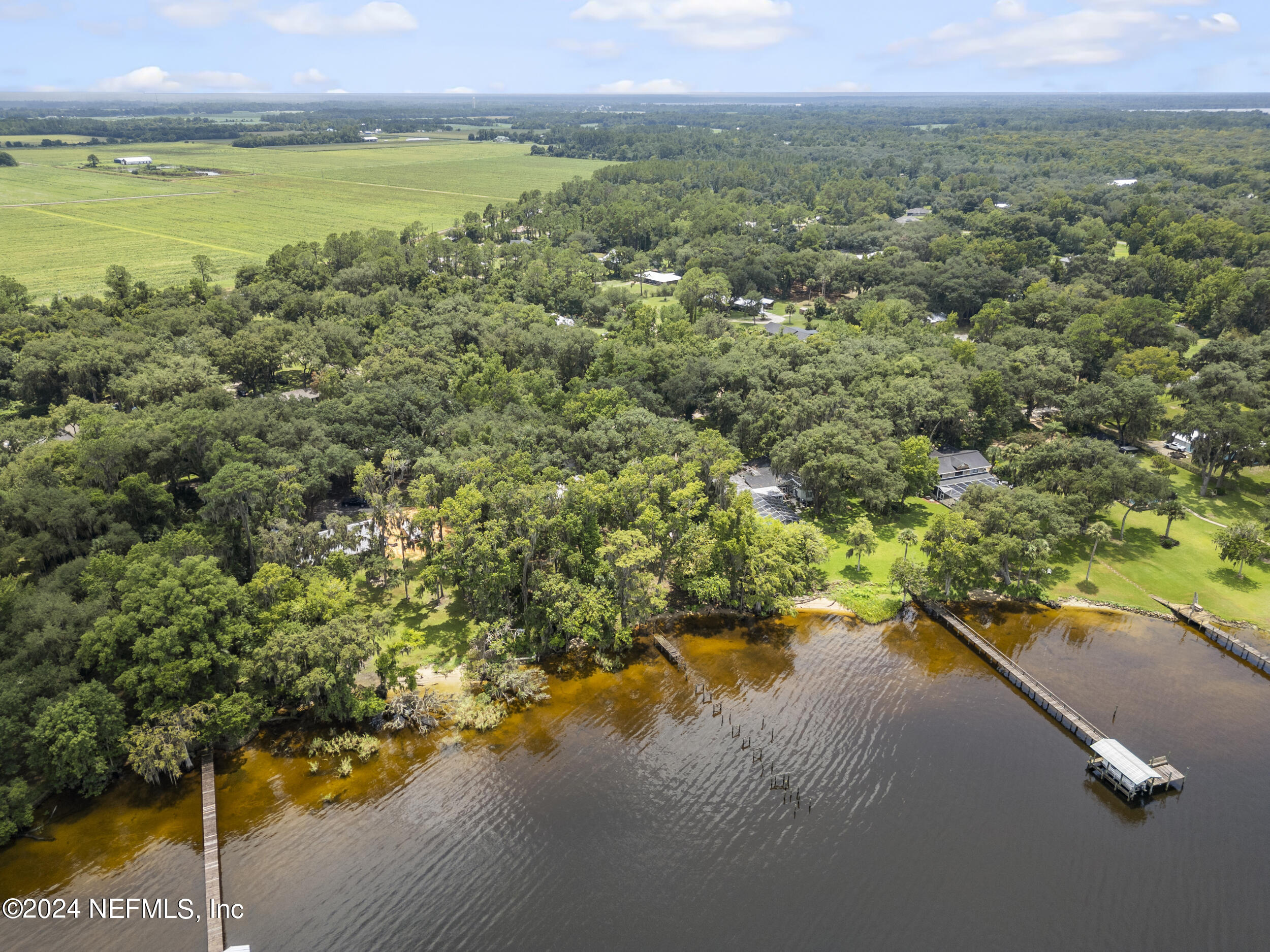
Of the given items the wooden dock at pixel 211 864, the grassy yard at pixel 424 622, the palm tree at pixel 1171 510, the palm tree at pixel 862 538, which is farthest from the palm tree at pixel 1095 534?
the wooden dock at pixel 211 864

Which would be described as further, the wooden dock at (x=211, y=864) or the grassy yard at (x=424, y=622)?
the grassy yard at (x=424, y=622)

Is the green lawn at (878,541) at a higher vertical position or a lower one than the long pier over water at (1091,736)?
higher

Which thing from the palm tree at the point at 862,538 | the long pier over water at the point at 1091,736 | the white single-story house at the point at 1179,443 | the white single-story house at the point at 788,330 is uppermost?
the white single-story house at the point at 788,330

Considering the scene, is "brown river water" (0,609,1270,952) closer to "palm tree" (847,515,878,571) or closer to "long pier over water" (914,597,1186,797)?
"long pier over water" (914,597,1186,797)

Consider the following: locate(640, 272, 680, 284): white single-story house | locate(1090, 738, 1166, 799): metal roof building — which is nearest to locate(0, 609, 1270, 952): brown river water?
locate(1090, 738, 1166, 799): metal roof building

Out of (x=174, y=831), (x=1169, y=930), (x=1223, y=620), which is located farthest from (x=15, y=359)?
(x=1223, y=620)

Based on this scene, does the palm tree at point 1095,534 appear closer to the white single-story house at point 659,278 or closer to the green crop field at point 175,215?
the white single-story house at point 659,278
